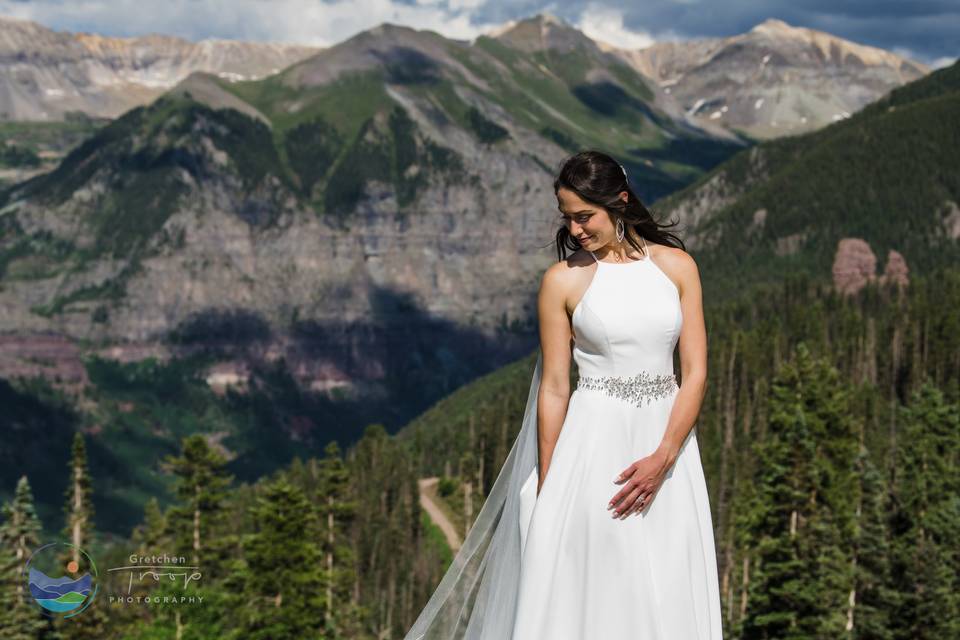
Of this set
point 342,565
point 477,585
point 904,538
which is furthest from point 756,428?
point 477,585

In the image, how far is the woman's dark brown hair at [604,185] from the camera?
412 inches

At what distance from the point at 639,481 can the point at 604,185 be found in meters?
2.50

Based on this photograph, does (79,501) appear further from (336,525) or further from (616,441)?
(616,441)

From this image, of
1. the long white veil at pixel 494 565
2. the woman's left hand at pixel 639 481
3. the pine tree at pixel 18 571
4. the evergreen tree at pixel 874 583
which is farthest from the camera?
the evergreen tree at pixel 874 583

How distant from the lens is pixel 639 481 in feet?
33.8

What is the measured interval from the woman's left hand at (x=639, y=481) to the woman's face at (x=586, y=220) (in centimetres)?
188

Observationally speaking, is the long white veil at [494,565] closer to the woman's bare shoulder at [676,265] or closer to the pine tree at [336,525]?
the woman's bare shoulder at [676,265]

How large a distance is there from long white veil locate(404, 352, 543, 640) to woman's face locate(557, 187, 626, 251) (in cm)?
111

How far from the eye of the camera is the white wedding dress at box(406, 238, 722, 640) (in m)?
10.4

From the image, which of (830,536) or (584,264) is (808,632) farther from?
(584,264)

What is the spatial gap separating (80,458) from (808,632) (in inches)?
1318

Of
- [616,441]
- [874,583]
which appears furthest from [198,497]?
[616,441]

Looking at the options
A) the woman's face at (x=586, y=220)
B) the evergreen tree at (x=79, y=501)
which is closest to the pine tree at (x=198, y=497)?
the evergreen tree at (x=79, y=501)

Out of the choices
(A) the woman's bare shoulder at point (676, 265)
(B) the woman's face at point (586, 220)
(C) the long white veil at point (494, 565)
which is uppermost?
(B) the woman's face at point (586, 220)
